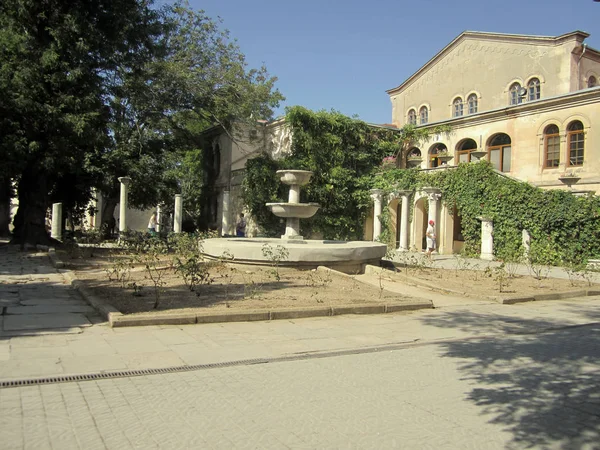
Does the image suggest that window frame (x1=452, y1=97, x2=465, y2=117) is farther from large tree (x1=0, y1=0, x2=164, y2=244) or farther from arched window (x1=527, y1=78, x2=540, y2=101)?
large tree (x1=0, y1=0, x2=164, y2=244)

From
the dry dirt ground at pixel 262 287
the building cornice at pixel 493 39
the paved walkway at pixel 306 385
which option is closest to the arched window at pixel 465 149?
the building cornice at pixel 493 39

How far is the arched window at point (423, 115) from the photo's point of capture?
115 feet

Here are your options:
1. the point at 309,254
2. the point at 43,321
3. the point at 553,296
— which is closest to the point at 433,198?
the point at 309,254

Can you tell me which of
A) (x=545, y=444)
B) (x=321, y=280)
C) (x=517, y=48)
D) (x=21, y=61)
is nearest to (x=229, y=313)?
(x=321, y=280)

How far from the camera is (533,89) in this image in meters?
28.8

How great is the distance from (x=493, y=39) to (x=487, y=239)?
14.9m

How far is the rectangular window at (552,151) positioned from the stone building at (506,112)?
0.04 meters

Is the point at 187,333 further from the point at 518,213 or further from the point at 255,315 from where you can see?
the point at 518,213

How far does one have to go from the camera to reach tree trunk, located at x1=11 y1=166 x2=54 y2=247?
1875cm

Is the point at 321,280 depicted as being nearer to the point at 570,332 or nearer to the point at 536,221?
the point at 570,332

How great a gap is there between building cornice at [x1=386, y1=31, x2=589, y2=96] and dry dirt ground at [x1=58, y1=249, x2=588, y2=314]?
1842 cm

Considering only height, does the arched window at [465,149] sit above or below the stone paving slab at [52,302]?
above

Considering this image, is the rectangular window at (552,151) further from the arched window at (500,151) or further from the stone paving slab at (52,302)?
the stone paving slab at (52,302)

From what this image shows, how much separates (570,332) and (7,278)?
10990mm
